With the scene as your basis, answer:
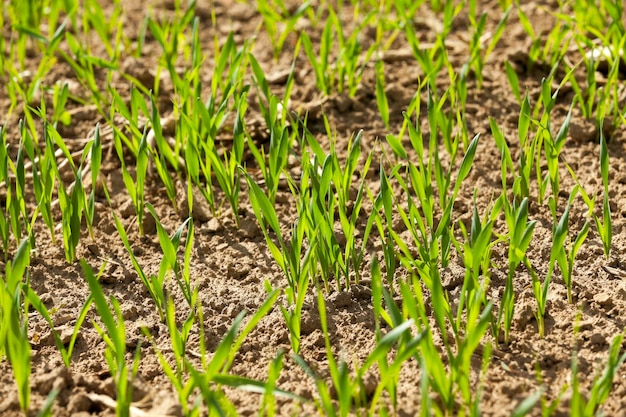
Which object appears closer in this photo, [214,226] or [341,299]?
[341,299]

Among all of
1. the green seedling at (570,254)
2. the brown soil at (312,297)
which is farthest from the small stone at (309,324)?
the green seedling at (570,254)

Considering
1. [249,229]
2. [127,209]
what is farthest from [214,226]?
[127,209]

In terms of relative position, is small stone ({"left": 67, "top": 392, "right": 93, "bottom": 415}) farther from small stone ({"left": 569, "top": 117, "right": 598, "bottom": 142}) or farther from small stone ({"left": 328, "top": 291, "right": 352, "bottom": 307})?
small stone ({"left": 569, "top": 117, "right": 598, "bottom": 142})

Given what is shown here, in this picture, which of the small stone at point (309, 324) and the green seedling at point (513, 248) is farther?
the small stone at point (309, 324)

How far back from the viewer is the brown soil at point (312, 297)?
177 cm

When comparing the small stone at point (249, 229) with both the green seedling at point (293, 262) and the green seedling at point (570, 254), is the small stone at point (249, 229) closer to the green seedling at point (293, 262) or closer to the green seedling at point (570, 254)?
the green seedling at point (293, 262)

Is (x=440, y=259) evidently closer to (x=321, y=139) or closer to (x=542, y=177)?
(x=542, y=177)

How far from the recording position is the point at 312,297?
2.06 m

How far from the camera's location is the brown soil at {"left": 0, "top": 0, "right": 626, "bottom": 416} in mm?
1768

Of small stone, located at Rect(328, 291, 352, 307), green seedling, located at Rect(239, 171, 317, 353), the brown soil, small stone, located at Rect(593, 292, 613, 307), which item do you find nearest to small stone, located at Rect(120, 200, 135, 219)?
the brown soil

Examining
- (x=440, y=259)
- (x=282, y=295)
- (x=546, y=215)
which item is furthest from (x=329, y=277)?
(x=546, y=215)

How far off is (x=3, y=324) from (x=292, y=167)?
1143mm

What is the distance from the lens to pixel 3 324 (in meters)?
1.65

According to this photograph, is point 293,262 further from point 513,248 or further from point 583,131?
point 583,131
